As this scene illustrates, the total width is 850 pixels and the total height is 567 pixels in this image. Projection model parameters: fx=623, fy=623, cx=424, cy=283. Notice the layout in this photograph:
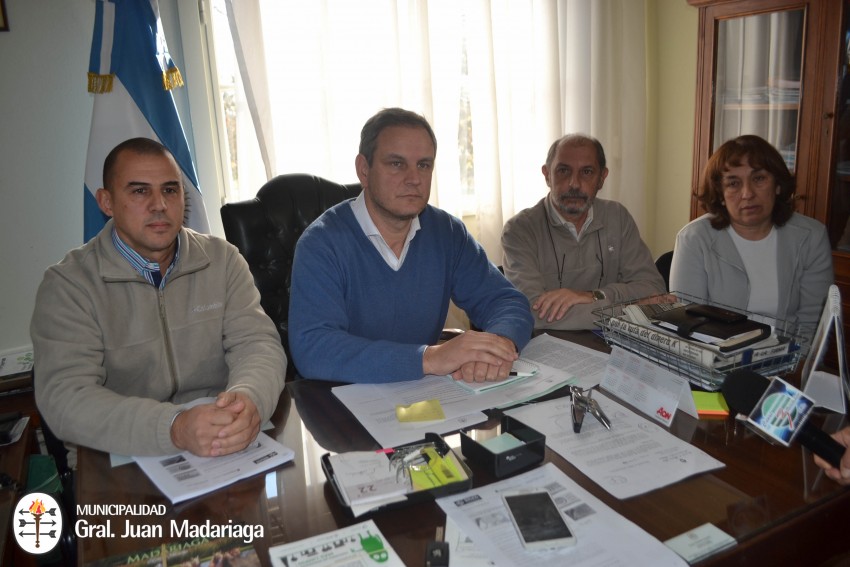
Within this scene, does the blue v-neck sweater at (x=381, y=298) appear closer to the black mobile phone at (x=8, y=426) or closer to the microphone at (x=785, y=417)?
the microphone at (x=785, y=417)

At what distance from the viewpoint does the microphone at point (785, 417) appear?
948 mm

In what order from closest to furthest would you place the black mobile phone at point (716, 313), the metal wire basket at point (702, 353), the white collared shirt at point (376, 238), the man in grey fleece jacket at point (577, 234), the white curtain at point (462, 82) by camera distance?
the metal wire basket at point (702, 353)
the black mobile phone at point (716, 313)
the white collared shirt at point (376, 238)
the man in grey fleece jacket at point (577, 234)
the white curtain at point (462, 82)

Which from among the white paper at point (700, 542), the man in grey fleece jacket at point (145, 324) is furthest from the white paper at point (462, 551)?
the man in grey fleece jacket at point (145, 324)

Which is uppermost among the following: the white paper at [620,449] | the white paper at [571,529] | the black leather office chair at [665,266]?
the white paper at [571,529]

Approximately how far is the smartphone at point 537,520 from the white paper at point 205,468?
43 cm

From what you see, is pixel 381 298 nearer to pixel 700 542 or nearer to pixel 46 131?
pixel 700 542

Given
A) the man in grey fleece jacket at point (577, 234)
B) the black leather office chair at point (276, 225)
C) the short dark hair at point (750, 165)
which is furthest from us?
the man in grey fleece jacket at point (577, 234)

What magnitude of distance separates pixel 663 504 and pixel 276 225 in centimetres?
146

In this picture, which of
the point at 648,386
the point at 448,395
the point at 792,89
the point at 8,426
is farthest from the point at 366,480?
the point at 792,89

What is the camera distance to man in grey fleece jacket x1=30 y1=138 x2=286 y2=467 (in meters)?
1.23

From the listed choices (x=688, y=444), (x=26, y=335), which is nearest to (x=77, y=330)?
(x=688, y=444)

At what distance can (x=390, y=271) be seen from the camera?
5.82 feet

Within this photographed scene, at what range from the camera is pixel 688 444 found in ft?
3.63

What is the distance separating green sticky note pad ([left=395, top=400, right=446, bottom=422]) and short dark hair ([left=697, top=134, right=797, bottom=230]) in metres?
1.49
